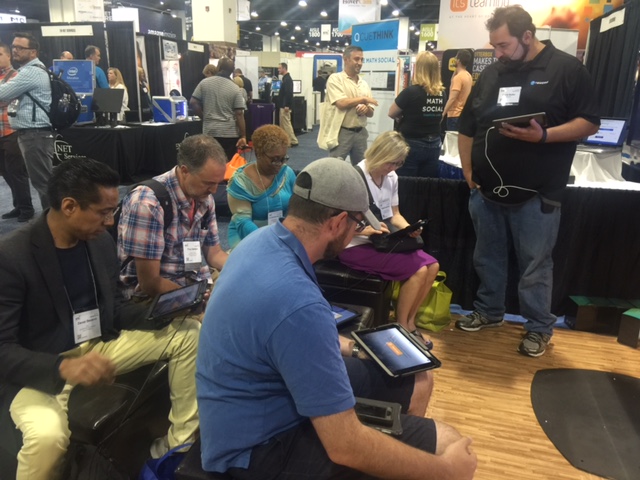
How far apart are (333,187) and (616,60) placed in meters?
5.97

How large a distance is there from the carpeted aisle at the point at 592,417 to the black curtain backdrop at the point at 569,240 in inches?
27.6

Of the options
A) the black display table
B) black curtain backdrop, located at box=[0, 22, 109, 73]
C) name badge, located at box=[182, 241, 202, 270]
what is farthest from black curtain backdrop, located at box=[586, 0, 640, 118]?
black curtain backdrop, located at box=[0, 22, 109, 73]

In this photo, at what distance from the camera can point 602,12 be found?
677cm

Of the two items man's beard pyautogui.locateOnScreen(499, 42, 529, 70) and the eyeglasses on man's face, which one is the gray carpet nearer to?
the eyeglasses on man's face

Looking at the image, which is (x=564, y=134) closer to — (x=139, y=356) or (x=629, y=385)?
A: (x=629, y=385)

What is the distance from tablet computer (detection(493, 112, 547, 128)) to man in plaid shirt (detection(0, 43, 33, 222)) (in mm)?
4482

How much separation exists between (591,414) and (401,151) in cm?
161

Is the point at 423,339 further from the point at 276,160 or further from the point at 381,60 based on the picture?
the point at 381,60

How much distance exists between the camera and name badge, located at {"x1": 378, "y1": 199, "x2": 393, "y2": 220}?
2966 mm

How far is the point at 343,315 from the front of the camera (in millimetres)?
2271

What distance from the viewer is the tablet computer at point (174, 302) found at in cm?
188

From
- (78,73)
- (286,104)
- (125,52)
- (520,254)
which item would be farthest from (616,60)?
(125,52)

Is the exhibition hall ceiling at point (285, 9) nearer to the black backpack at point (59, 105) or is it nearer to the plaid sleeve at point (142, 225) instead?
the black backpack at point (59, 105)

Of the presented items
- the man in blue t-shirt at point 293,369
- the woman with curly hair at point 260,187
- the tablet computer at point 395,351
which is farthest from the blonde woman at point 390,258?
the man in blue t-shirt at point 293,369
